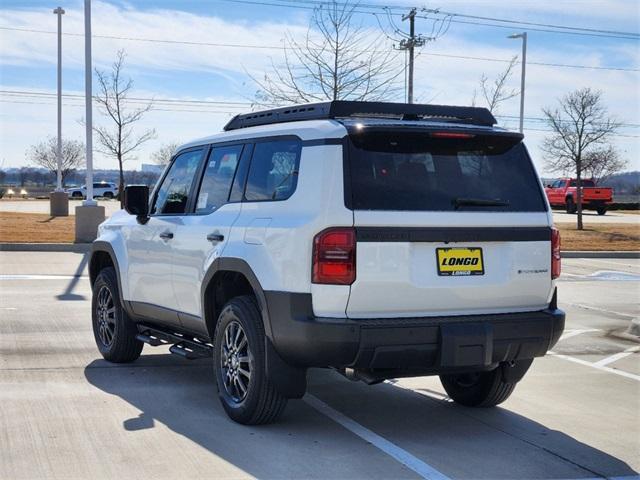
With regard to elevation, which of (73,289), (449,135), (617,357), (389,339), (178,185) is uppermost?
(449,135)

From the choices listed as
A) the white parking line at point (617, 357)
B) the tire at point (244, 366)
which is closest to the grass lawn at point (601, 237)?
the white parking line at point (617, 357)

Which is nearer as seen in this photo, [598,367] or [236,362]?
[236,362]

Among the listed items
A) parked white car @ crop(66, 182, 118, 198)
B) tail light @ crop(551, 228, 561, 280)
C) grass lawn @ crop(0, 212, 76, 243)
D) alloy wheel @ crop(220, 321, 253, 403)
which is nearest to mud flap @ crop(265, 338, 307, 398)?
alloy wheel @ crop(220, 321, 253, 403)

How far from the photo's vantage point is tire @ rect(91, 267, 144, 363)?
775cm

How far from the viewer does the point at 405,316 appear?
529cm

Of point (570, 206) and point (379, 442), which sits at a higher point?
point (570, 206)

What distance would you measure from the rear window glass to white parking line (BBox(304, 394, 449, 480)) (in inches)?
57.5

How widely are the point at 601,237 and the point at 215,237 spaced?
80.9ft

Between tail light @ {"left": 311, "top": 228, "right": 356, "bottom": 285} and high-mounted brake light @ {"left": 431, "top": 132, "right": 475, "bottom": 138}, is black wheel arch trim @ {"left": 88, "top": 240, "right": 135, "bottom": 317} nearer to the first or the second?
tail light @ {"left": 311, "top": 228, "right": 356, "bottom": 285}

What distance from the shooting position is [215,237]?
610 cm

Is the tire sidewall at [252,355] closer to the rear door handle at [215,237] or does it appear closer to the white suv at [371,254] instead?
the white suv at [371,254]

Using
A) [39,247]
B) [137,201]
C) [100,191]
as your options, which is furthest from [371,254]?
[100,191]

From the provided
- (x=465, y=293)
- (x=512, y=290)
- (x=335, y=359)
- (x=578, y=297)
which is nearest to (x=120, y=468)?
(x=335, y=359)

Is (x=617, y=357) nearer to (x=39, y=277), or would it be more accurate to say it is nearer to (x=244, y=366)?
(x=244, y=366)
